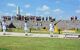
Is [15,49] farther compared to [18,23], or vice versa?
[18,23]

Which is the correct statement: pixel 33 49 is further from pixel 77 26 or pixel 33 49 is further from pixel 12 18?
pixel 12 18

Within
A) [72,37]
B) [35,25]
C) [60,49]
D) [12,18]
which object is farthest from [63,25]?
[60,49]

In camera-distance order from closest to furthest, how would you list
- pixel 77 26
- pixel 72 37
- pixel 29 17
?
pixel 72 37 < pixel 77 26 < pixel 29 17

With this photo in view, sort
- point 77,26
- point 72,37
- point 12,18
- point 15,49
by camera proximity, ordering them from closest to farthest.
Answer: point 15,49
point 72,37
point 77,26
point 12,18

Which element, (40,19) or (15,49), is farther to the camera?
(40,19)

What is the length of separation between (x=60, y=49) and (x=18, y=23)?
43973 millimetres

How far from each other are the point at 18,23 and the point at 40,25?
194 inches

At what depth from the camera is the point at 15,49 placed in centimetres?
1977

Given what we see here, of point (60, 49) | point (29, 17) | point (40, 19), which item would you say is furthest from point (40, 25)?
point (60, 49)

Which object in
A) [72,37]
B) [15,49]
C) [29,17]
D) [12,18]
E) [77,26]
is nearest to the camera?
[15,49]

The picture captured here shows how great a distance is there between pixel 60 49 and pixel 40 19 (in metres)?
50.1

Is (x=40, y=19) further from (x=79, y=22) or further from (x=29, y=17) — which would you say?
(x=79, y=22)

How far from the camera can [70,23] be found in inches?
2518

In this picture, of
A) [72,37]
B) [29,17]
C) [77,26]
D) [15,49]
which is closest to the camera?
[15,49]
